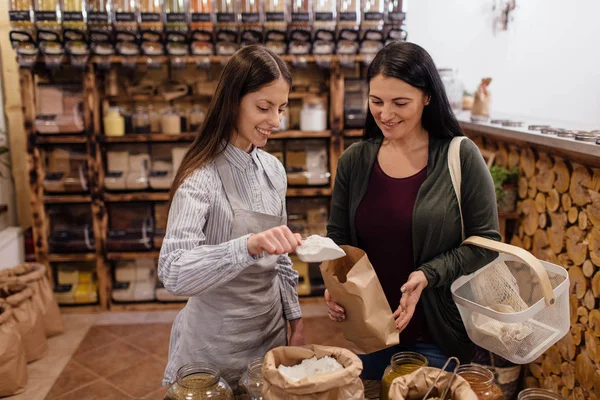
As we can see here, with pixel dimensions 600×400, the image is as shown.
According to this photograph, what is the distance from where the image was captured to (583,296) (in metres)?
2.43

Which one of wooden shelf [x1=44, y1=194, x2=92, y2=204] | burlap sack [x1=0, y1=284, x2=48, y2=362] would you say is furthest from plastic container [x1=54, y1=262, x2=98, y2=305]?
burlap sack [x1=0, y1=284, x2=48, y2=362]

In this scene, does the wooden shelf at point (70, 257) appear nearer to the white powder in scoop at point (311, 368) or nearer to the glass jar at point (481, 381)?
the white powder in scoop at point (311, 368)

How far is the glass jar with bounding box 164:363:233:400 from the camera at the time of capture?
1.27 metres

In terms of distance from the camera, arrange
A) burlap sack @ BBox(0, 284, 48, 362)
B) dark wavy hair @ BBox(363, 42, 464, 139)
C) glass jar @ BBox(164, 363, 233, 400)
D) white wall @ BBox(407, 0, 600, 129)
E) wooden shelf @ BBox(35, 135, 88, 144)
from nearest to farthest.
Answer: glass jar @ BBox(164, 363, 233, 400), dark wavy hair @ BBox(363, 42, 464, 139), burlap sack @ BBox(0, 284, 48, 362), wooden shelf @ BBox(35, 135, 88, 144), white wall @ BBox(407, 0, 600, 129)

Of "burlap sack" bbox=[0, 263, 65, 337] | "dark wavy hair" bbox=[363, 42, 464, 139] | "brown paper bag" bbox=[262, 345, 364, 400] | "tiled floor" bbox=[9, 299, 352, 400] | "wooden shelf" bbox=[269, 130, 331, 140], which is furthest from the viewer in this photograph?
"wooden shelf" bbox=[269, 130, 331, 140]

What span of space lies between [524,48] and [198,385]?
14.7 ft

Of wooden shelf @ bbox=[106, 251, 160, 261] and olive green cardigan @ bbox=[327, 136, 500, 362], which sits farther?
wooden shelf @ bbox=[106, 251, 160, 261]

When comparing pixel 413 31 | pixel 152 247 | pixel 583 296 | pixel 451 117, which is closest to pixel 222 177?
pixel 451 117

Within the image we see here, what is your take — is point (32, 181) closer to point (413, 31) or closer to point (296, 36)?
point (296, 36)

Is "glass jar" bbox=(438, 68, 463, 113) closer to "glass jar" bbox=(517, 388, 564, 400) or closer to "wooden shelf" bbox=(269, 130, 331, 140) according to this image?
"wooden shelf" bbox=(269, 130, 331, 140)

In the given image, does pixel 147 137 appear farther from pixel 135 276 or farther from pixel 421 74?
pixel 421 74

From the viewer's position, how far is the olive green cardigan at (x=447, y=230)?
5.60 feet

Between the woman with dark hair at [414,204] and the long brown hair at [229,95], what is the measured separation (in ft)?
1.16

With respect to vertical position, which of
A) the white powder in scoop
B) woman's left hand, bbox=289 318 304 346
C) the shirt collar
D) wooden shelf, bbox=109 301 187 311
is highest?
the shirt collar
